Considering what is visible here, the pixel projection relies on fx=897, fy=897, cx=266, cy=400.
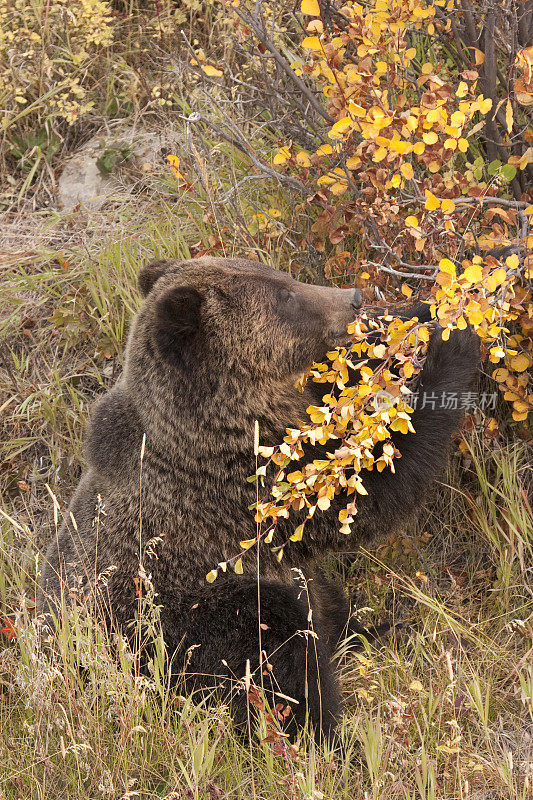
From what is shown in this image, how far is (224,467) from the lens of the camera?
3.83 m

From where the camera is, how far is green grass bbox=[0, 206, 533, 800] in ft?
9.68

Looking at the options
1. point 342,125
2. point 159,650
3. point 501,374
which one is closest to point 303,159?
point 342,125

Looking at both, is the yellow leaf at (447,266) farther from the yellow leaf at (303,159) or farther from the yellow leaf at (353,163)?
the yellow leaf at (303,159)

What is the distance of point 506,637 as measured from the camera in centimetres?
385

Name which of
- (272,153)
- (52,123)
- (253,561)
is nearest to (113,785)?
(253,561)

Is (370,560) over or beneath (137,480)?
beneath

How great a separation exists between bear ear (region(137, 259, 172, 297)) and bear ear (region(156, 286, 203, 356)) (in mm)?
533

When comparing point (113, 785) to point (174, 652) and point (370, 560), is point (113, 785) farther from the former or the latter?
point (370, 560)

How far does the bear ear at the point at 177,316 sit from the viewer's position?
3.57m

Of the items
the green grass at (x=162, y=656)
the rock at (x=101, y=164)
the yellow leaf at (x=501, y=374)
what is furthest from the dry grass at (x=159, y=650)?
the yellow leaf at (x=501, y=374)

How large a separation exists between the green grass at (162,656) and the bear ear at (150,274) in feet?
2.61

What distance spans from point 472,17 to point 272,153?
1675 millimetres

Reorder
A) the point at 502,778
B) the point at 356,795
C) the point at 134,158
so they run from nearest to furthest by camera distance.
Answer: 1. the point at 502,778
2. the point at 356,795
3. the point at 134,158

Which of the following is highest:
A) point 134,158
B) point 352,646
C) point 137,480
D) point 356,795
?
→ point 134,158
